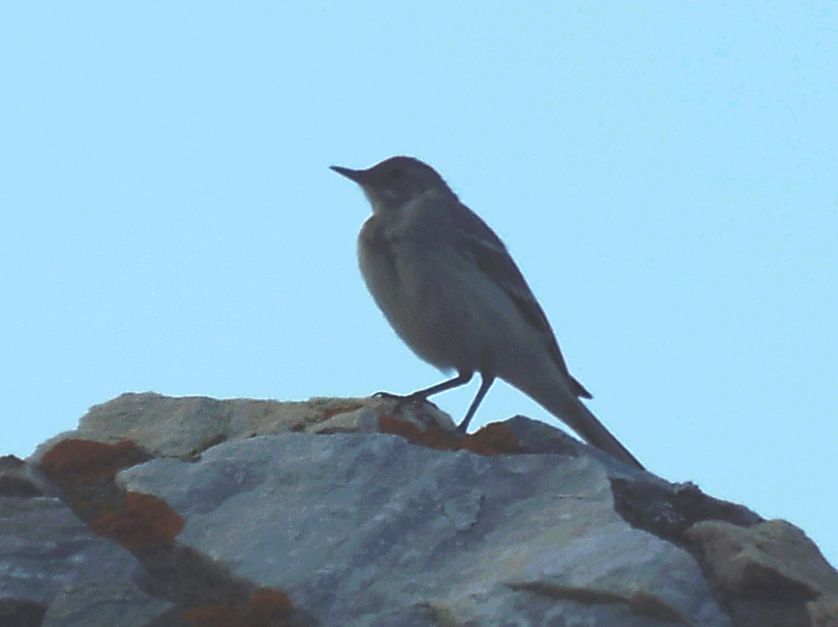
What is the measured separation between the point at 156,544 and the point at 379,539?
87 cm

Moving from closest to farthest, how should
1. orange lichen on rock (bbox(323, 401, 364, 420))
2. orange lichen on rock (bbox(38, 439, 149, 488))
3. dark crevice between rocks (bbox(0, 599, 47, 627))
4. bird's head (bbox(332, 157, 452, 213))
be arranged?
dark crevice between rocks (bbox(0, 599, 47, 627)) < orange lichen on rock (bbox(38, 439, 149, 488)) < orange lichen on rock (bbox(323, 401, 364, 420)) < bird's head (bbox(332, 157, 452, 213))

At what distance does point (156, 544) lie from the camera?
6.07 metres

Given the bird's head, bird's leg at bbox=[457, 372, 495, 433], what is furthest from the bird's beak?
bird's leg at bbox=[457, 372, 495, 433]

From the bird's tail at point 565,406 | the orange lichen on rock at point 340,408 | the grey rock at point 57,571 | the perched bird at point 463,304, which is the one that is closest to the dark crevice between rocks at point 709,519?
the orange lichen on rock at point 340,408

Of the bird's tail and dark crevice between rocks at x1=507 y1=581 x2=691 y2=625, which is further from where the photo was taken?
the bird's tail

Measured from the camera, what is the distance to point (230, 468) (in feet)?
21.8

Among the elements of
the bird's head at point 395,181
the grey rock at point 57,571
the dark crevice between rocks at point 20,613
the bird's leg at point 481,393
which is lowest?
the dark crevice between rocks at point 20,613

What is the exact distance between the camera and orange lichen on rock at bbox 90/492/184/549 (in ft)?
20.0

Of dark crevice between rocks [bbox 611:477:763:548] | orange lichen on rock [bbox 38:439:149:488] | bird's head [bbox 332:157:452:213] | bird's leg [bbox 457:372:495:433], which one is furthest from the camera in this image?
bird's head [bbox 332:157:452:213]

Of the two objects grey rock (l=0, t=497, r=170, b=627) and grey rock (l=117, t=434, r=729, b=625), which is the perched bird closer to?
grey rock (l=117, t=434, r=729, b=625)

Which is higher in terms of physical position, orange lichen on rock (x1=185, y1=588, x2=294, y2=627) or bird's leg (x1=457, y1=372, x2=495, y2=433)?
bird's leg (x1=457, y1=372, x2=495, y2=433)

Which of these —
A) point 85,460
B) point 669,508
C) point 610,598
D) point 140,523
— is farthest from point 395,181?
point 610,598

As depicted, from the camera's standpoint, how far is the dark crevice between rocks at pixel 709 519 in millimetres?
5633

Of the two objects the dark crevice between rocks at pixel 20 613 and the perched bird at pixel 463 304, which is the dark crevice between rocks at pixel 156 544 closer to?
the dark crevice between rocks at pixel 20 613
